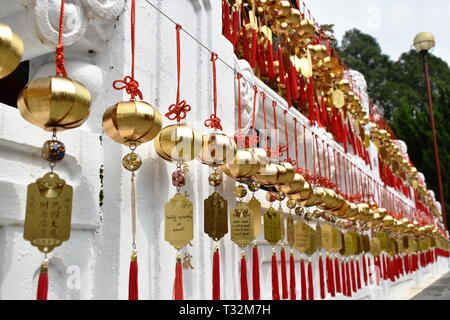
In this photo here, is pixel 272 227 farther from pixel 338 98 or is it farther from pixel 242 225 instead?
pixel 338 98

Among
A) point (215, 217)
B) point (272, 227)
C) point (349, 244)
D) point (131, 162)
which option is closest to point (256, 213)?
point (272, 227)

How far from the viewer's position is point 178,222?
1084mm

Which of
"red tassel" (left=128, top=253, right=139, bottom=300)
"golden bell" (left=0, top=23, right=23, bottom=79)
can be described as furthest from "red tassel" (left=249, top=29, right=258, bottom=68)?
"golden bell" (left=0, top=23, right=23, bottom=79)

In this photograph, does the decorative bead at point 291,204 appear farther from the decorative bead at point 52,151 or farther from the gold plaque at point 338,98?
the gold plaque at point 338,98

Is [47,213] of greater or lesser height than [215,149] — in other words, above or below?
below

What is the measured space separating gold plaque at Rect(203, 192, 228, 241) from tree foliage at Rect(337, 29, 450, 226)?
11.4 meters

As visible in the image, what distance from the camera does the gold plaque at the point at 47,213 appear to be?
76 centimetres

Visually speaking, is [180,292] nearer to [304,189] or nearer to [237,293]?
[237,293]

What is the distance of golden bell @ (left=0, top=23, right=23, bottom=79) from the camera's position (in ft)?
2.24

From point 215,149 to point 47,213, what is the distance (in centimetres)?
54

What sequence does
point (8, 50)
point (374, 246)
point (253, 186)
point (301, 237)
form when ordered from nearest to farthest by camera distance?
1. point (8, 50)
2. point (253, 186)
3. point (301, 237)
4. point (374, 246)

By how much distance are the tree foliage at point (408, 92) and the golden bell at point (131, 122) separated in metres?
11.7

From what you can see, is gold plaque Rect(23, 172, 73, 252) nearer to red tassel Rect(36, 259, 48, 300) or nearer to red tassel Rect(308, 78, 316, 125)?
red tassel Rect(36, 259, 48, 300)
